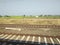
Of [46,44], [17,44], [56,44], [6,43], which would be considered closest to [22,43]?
→ [17,44]

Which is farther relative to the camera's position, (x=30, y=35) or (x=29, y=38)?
(x=30, y=35)

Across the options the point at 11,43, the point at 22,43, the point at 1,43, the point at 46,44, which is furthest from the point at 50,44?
the point at 1,43

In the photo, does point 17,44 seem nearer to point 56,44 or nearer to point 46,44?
point 46,44

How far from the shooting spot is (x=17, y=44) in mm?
8281

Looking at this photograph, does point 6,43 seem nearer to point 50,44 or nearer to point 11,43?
point 11,43

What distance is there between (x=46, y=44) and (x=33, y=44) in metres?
0.92

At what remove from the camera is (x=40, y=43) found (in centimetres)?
866

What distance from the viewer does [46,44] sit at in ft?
Result: 27.6

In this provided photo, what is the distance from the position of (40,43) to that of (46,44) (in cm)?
47

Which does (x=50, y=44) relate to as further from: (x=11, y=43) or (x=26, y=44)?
(x=11, y=43)

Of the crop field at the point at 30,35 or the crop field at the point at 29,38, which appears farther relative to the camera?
the crop field at the point at 30,35

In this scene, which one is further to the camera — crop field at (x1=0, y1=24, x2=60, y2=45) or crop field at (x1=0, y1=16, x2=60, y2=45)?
crop field at (x1=0, y1=16, x2=60, y2=45)

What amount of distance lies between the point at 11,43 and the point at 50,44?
270cm

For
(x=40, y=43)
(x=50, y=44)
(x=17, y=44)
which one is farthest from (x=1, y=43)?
(x=50, y=44)
